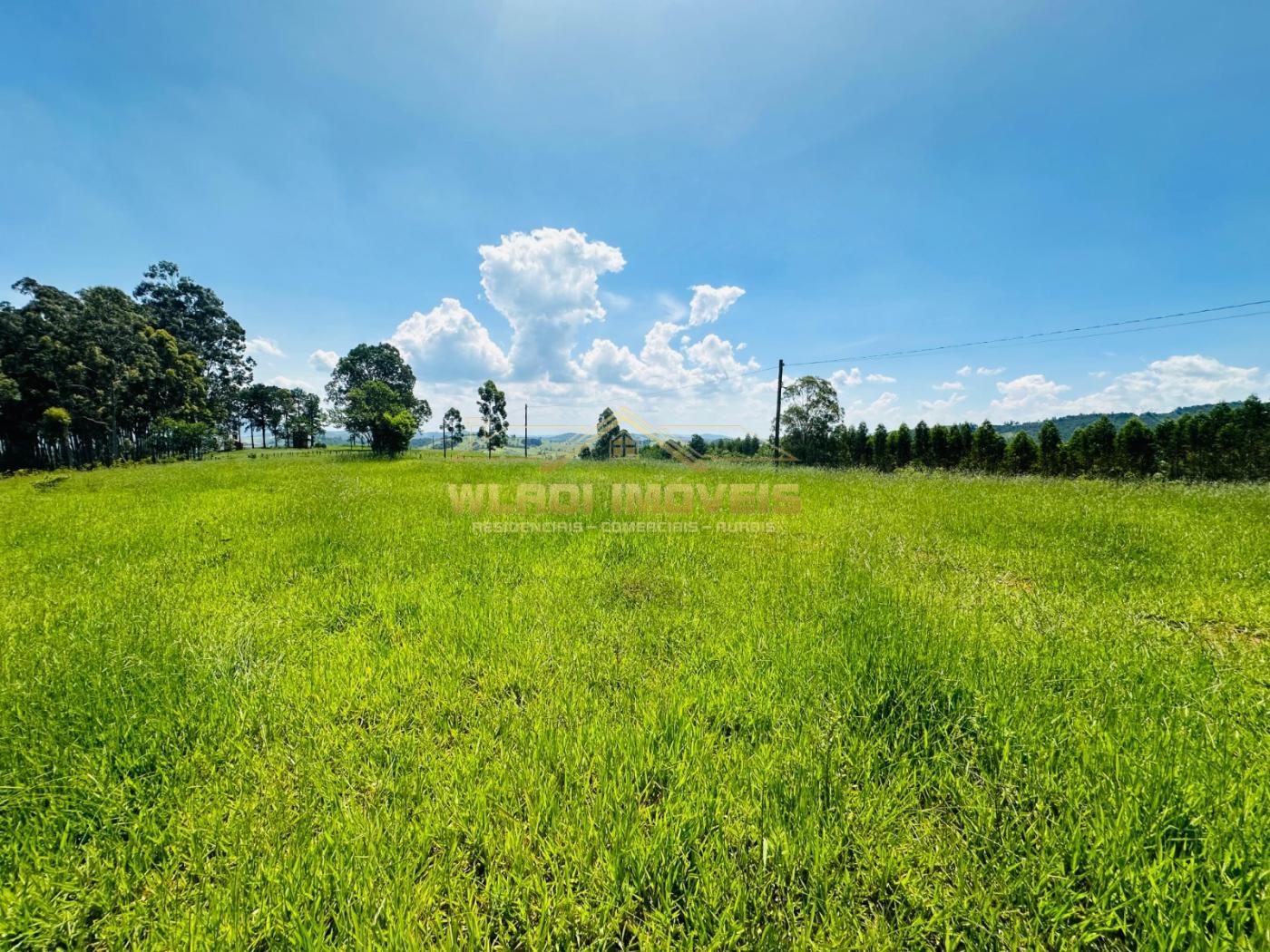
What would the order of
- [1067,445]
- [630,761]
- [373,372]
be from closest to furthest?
[630,761] < [1067,445] < [373,372]

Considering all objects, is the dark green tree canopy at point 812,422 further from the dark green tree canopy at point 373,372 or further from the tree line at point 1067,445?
the dark green tree canopy at point 373,372

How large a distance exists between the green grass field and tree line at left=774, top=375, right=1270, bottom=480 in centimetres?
2667

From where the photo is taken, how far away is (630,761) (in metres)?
1.96

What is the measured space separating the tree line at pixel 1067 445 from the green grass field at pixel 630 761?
26675mm

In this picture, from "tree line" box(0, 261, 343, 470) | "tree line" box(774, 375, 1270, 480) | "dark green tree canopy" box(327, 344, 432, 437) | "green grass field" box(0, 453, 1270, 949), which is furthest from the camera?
"dark green tree canopy" box(327, 344, 432, 437)

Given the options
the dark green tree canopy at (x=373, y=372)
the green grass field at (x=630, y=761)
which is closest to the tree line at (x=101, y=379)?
the dark green tree canopy at (x=373, y=372)

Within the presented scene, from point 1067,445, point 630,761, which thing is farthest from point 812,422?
point 630,761

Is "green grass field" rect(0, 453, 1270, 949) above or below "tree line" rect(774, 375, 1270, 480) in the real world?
below

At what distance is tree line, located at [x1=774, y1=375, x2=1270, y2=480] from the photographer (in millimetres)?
19719

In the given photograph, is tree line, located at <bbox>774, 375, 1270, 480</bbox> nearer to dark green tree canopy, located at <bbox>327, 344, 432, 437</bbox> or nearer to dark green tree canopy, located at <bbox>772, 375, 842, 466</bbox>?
dark green tree canopy, located at <bbox>772, 375, 842, 466</bbox>

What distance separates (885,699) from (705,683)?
1.02 m

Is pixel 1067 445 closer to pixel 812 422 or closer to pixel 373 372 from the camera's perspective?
pixel 812 422

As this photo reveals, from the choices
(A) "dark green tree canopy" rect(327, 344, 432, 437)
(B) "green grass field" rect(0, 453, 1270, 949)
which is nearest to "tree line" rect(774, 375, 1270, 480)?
(B) "green grass field" rect(0, 453, 1270, 949)

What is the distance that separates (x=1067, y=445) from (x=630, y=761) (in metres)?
34.2
